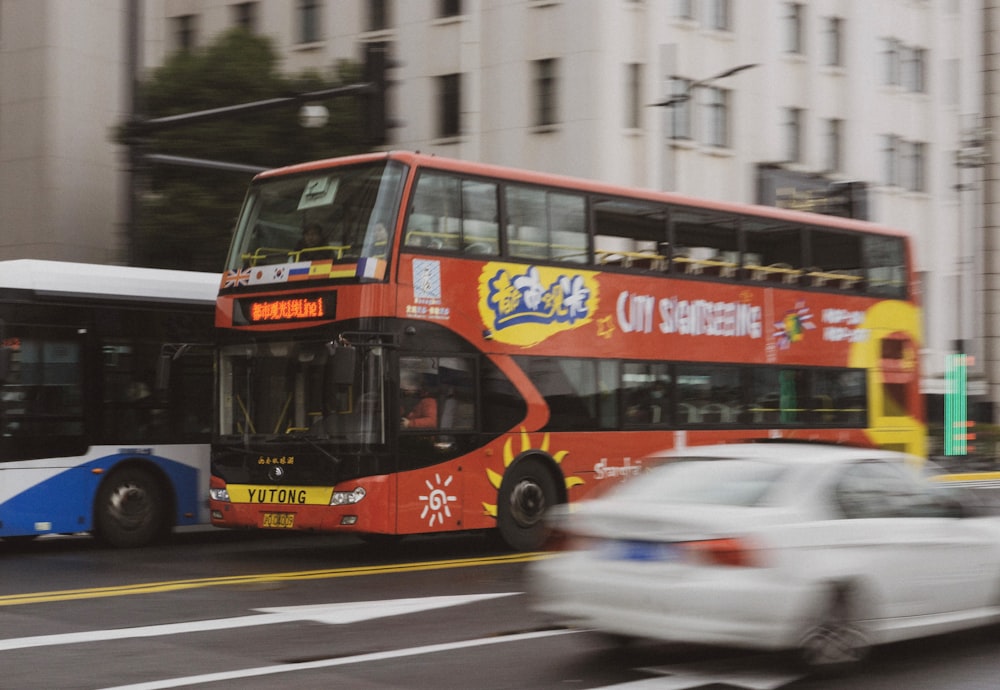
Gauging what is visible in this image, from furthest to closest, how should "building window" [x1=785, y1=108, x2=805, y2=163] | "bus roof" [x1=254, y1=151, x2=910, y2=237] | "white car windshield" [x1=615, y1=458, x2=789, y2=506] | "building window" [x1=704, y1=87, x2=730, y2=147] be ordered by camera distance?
"building window" [x1=785, y1=108, x2=805, y2=163]
"building window" [x1=704, y1=87, x2=730, y2=147]
"bus roof" [x1=254, y1=151, x2=910, y2=237]
"white car windshield" [x1=615, y1=458, x2=789, y2=506]

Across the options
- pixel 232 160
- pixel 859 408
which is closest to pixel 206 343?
pixel 859 408

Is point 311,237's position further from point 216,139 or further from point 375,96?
point 216,139

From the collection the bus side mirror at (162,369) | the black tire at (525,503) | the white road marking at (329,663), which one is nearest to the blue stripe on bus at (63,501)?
the bus side mirror at (162,369)

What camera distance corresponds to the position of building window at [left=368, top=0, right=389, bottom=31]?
38531 mm

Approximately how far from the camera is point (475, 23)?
3656 cm

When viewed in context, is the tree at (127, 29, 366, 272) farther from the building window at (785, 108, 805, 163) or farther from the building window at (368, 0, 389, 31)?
the building window at (785, 108, 805, 163)

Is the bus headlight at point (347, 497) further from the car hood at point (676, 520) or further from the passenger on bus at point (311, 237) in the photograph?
the car hood at point (676, 520)

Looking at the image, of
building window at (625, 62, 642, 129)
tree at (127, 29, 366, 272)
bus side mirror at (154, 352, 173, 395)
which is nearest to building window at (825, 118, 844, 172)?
building window at (625, 62, 642, 129)

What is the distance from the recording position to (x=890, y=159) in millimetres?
45156

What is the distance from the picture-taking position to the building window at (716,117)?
125 ft

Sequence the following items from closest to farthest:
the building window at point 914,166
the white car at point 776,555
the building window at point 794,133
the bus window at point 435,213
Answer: the white car at point 776,555
the bus window at point 435,213
the building window at point 794,133
the building window at point 914,166

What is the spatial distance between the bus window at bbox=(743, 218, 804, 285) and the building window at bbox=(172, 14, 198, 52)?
27686 millimetres

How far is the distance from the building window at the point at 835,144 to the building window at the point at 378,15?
1356cm

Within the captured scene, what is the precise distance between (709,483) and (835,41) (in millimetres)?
37244
